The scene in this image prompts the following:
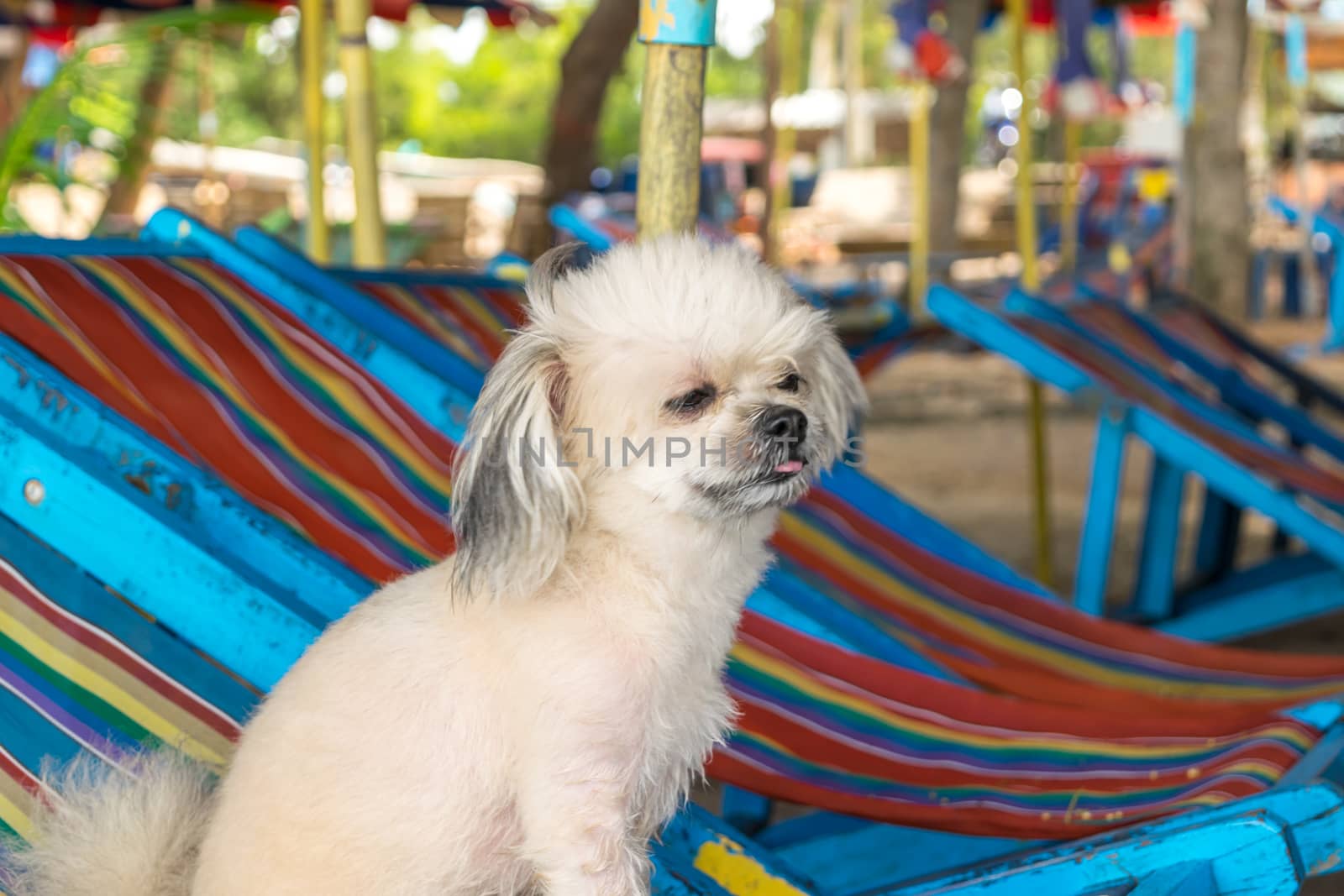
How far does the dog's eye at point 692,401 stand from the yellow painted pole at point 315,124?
295 centimetres

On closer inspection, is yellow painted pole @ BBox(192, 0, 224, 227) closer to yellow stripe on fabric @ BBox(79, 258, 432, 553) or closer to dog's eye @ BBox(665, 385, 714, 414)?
yellow stripe on fabric @ BBox(79, 258, 432, 553)

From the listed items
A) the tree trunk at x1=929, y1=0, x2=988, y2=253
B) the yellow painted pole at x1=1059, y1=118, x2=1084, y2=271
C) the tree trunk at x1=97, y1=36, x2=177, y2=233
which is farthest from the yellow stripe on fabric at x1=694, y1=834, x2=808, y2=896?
the tree trunk at x1=929, y1=0, x2=988, y2=253

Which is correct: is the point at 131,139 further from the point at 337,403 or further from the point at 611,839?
the point at 611,839

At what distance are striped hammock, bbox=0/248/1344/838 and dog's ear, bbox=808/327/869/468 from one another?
667mm

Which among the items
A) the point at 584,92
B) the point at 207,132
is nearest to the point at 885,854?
the point at 584,92

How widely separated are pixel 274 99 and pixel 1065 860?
29940mm

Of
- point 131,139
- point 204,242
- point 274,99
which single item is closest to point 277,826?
point 204,242

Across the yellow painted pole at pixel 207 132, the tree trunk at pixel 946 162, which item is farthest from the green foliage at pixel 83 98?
the tree trunk at pixel 946 162

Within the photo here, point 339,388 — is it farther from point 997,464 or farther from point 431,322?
point 997,464

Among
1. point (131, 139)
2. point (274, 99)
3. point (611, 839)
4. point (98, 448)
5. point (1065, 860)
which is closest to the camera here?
point (611, 839)

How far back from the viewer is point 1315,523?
11.3 feet

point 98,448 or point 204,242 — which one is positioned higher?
point 204,242

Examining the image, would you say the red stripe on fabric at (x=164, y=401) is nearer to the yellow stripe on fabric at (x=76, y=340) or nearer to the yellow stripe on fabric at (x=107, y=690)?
the yellow stripe on fabric at (x=76, y=340)

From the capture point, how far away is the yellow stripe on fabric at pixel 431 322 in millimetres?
3117
